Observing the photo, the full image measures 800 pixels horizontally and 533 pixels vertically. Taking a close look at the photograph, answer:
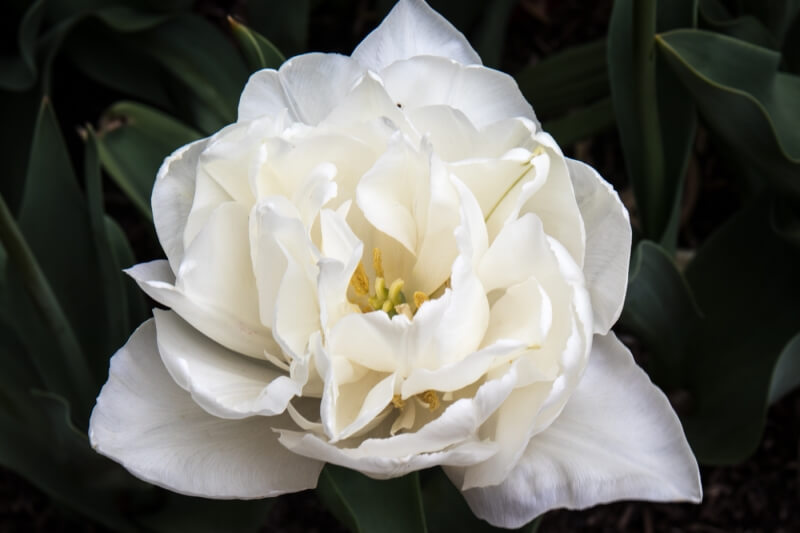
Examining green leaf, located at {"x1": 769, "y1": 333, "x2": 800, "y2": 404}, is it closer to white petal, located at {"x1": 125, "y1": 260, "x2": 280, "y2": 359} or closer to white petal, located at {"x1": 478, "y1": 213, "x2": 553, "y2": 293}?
white petal, located at {"x1": 478, "y1": 213, "x2": 553, "y2": 293}

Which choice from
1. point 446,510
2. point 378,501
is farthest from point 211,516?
point 378,501

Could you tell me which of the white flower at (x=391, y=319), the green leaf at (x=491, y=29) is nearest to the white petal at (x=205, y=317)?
the white flower at (x=391, y=319)

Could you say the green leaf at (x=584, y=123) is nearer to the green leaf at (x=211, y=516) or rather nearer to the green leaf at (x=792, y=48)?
the green leaf at (x=792, y=48)

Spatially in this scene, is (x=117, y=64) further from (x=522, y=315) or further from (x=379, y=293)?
(x=522, y=315)

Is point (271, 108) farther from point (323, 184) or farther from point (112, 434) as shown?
point (112, 434)

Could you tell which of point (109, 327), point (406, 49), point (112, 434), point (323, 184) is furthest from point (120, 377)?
point (109, 327)

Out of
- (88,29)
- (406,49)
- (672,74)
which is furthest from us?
(88,29)
